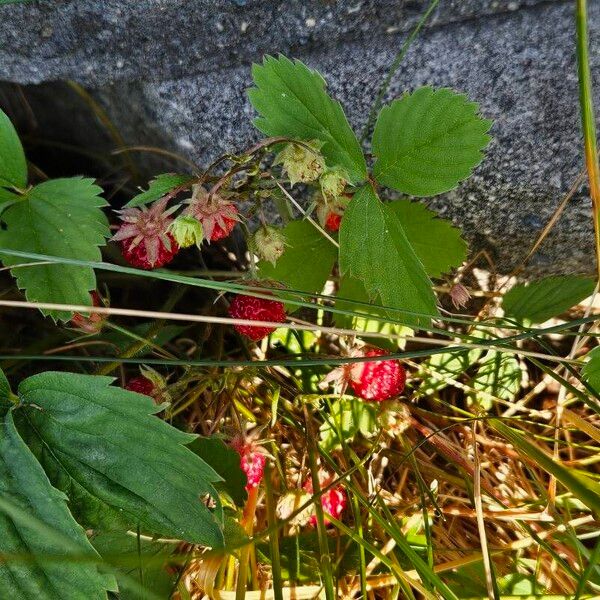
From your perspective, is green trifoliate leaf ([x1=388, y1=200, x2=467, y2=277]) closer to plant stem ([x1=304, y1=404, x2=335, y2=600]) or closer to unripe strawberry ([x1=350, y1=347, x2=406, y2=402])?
unripe strawberry ([x1=350, y1=347, x2=406, y2=402])

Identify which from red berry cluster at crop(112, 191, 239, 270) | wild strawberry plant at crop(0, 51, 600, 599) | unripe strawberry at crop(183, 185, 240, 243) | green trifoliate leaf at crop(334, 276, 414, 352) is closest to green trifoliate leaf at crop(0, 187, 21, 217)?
wild strawberry plant at crop(0, 51, 600, 599)

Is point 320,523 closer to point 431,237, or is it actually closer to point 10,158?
point 431,237

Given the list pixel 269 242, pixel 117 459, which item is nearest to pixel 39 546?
pixel 117 459

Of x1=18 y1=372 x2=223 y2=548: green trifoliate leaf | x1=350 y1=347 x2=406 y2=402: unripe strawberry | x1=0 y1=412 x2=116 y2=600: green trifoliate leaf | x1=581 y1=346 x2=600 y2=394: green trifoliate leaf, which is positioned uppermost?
x1=581 y1=346 x2=600 y2=394: green trifoliate leaf

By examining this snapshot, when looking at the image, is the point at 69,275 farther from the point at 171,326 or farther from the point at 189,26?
the point at 189,26

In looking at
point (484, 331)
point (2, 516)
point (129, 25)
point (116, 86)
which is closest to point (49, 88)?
point (116, 86)
